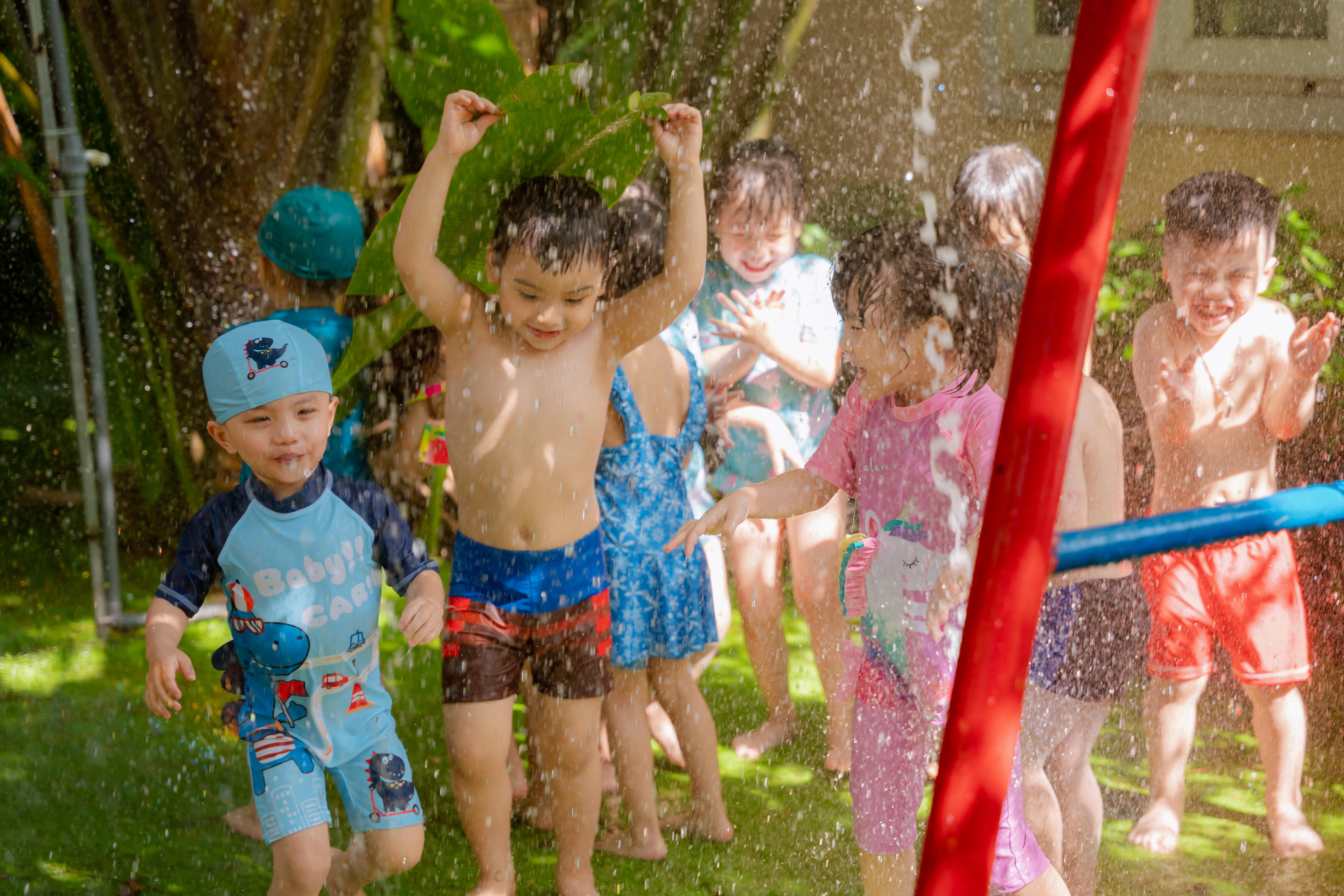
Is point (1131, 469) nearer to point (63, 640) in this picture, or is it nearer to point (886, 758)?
point (886, 758)

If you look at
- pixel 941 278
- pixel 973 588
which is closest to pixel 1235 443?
pixel 941 278

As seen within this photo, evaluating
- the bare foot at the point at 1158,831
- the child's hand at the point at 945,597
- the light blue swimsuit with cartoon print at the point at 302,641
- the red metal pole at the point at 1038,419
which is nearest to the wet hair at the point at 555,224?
the light blue swimsuit with cartoon print at the point at 302,641

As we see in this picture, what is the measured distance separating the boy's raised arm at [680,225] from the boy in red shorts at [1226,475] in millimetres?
1221

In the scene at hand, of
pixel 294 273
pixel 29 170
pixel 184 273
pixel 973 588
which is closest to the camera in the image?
pixel 973 588

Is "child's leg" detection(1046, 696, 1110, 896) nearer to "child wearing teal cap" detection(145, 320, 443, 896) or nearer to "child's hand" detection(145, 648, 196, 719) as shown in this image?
"child wearing teal cap" detection(145, 320, 443, 896)

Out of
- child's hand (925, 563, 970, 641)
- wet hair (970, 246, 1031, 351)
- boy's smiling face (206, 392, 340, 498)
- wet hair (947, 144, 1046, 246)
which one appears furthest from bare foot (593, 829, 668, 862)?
wet hair (947, 144, 1046, 246)

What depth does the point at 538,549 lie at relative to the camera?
2523 mm

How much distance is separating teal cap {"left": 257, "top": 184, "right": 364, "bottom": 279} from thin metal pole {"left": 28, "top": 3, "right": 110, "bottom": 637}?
1.27m

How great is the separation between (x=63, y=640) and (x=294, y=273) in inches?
76.4

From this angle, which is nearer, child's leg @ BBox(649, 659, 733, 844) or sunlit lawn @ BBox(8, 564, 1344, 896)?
sunlit lawn @ BBox(8, 564, 1344, 896)

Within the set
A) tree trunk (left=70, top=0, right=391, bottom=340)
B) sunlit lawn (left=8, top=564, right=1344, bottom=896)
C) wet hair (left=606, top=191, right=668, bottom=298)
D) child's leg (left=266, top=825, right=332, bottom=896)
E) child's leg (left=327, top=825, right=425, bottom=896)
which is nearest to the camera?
child's leg (left=266, top=825, right=332, bottom=896)

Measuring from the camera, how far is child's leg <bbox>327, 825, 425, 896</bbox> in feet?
7.47

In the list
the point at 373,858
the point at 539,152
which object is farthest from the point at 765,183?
the point at 373,858

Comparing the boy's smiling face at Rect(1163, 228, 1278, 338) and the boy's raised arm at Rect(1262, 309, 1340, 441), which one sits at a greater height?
the boy's smiling face at Rect(1163, 228, 1278, 338)
